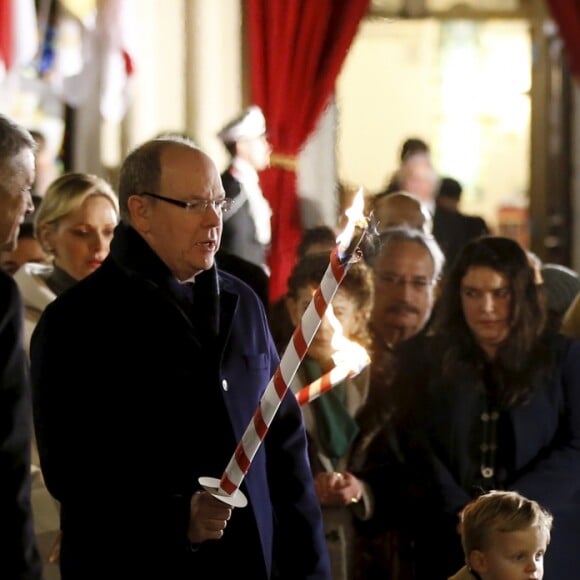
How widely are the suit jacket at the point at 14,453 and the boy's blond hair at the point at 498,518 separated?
130 cm

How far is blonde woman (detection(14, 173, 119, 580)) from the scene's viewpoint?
414 cm

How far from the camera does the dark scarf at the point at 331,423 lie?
13.5 ft

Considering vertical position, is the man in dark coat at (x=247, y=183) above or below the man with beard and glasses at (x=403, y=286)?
above

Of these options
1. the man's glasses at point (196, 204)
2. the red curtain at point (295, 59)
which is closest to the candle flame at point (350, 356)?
the man's glasses at point (196, 204)

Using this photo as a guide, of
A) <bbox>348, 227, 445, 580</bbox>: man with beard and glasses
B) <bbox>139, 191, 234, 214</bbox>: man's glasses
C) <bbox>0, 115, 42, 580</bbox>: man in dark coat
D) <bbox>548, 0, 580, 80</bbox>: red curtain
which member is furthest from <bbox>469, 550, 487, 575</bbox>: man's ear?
<bbox>548, 0, 580, 80</bbox>: red curtain

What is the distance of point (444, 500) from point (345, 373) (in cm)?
94

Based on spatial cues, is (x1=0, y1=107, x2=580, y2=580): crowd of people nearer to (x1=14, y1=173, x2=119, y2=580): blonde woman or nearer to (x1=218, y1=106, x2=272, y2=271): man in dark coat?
(x1=14, y1=173, x2=119, y2=580): blonde woman

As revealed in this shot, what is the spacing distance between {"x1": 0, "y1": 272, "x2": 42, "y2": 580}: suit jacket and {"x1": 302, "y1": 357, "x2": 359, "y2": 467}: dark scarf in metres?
1.59

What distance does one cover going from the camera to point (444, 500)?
406 cm

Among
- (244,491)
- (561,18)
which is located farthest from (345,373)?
(561,18)

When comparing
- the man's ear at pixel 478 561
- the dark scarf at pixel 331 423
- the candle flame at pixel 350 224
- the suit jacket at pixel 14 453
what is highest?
the candle flame at pixel 350 224

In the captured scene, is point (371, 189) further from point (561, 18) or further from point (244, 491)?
point (244, 491)

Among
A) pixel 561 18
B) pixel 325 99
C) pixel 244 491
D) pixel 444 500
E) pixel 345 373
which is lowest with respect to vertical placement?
pixel 444 500

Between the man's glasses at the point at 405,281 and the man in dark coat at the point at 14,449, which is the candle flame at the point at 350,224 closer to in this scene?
the man in dark coat at the point at 14,449
